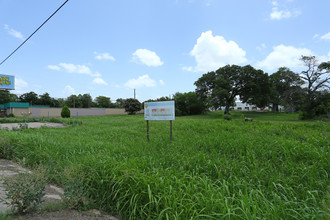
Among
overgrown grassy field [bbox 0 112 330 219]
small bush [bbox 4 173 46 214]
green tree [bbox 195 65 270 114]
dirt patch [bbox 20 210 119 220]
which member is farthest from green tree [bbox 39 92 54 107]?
dirt patch [bbox 20 210 119 220]

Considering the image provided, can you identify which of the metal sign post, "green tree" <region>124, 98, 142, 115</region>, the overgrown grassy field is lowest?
the overgrown grassy field

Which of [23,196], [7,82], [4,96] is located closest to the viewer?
[23,196]

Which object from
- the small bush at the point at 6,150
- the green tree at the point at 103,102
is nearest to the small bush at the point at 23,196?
the small bush at the point at 6,150

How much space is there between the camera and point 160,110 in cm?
640

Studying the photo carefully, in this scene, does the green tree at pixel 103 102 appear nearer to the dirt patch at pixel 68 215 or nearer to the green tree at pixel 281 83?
the green tree at pixel 281 83

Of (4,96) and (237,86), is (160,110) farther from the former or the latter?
(4,96)

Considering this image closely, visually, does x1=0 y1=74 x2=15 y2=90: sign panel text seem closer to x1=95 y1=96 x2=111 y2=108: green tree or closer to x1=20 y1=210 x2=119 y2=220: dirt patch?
x1=20 y1=210 x2=119 y2=220: dirt patch

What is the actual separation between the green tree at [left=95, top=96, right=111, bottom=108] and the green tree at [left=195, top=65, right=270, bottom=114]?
44.6 meters

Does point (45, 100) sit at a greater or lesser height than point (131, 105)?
greater

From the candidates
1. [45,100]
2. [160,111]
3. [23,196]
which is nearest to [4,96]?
[45,100]

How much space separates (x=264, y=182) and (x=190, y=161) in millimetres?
1296

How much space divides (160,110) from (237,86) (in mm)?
29424

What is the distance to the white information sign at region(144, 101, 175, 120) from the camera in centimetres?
612

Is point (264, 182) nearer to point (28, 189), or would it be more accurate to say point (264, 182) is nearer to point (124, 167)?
point (124, 167)
